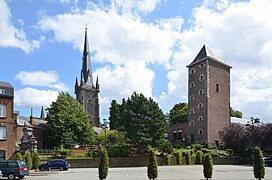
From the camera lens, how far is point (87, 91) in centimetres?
12262

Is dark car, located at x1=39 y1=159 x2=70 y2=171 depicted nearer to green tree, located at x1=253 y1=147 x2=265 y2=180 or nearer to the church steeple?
green tree, located at x1=253 y1=147 x2=265 y2=180

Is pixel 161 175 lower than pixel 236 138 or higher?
lower

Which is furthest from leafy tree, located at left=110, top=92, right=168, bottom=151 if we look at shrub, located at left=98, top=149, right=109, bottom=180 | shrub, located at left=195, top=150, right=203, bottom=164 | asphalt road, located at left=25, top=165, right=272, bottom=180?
shrub, located at left=98, top=149, right=109, bottom=180

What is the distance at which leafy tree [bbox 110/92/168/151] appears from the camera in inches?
2115

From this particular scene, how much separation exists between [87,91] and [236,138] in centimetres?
Answer: 6830

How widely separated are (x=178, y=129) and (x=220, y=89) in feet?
46.1

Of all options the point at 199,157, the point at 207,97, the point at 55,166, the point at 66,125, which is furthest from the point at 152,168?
the point at 207,97

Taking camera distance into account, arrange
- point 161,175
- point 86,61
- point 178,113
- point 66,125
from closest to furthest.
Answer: point 161,175, point 66,125, point 178,113, point 86,61

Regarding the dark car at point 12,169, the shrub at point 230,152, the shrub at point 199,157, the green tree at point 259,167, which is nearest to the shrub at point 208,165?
the green tree at point 259,167

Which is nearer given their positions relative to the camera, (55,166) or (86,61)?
(55,166)

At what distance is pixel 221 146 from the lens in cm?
6850

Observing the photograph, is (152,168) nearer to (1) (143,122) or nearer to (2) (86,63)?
(1) (143,122)

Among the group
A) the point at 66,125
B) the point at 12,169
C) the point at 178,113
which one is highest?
the point at 178,113

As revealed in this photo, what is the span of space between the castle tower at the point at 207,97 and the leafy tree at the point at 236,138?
10.4 ft
